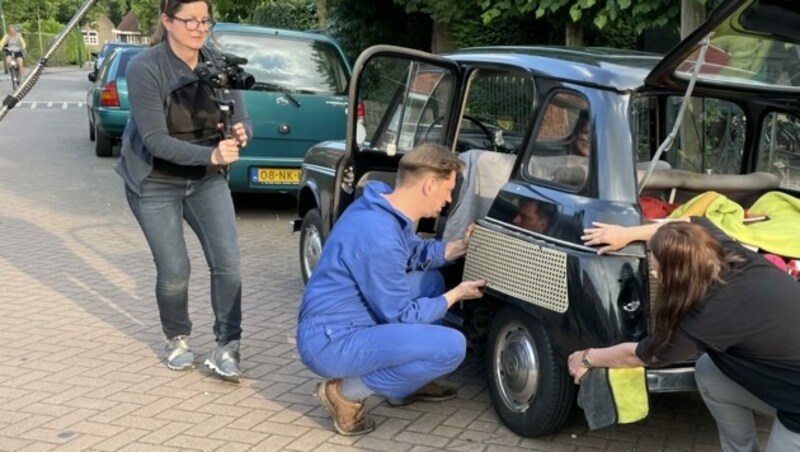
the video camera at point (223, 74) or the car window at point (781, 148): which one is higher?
the video camera at point (223, 74)

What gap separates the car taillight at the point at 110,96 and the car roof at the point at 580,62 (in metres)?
8.66

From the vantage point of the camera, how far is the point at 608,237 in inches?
129

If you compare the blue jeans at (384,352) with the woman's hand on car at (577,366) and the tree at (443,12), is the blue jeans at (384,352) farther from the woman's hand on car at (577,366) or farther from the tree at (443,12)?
A: the tree at (443,12)

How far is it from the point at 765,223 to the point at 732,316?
1.11 meters

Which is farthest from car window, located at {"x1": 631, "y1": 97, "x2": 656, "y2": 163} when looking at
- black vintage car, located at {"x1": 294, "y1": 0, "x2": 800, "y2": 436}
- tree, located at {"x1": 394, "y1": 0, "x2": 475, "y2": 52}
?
tree, located at {"x1": 394, "y1": 0, "x2": 475, "y2": 52}

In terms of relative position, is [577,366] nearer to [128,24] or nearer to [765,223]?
[765,223]

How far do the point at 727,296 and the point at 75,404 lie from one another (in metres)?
3.14

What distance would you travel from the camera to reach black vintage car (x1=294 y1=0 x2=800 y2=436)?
329 centimetres

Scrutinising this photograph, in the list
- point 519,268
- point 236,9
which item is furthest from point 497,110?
point 236,9

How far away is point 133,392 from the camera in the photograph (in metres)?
4.38

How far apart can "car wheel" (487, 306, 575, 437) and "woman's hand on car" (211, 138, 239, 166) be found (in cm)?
147

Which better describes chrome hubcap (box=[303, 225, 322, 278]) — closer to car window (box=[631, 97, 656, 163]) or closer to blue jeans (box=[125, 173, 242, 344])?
blue jeans (box=[125, 173, 242, 344])

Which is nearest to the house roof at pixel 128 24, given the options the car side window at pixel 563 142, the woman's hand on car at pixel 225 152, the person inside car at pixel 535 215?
the woman's hand on car at pixel 225 152

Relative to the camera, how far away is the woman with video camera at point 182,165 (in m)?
4.14
